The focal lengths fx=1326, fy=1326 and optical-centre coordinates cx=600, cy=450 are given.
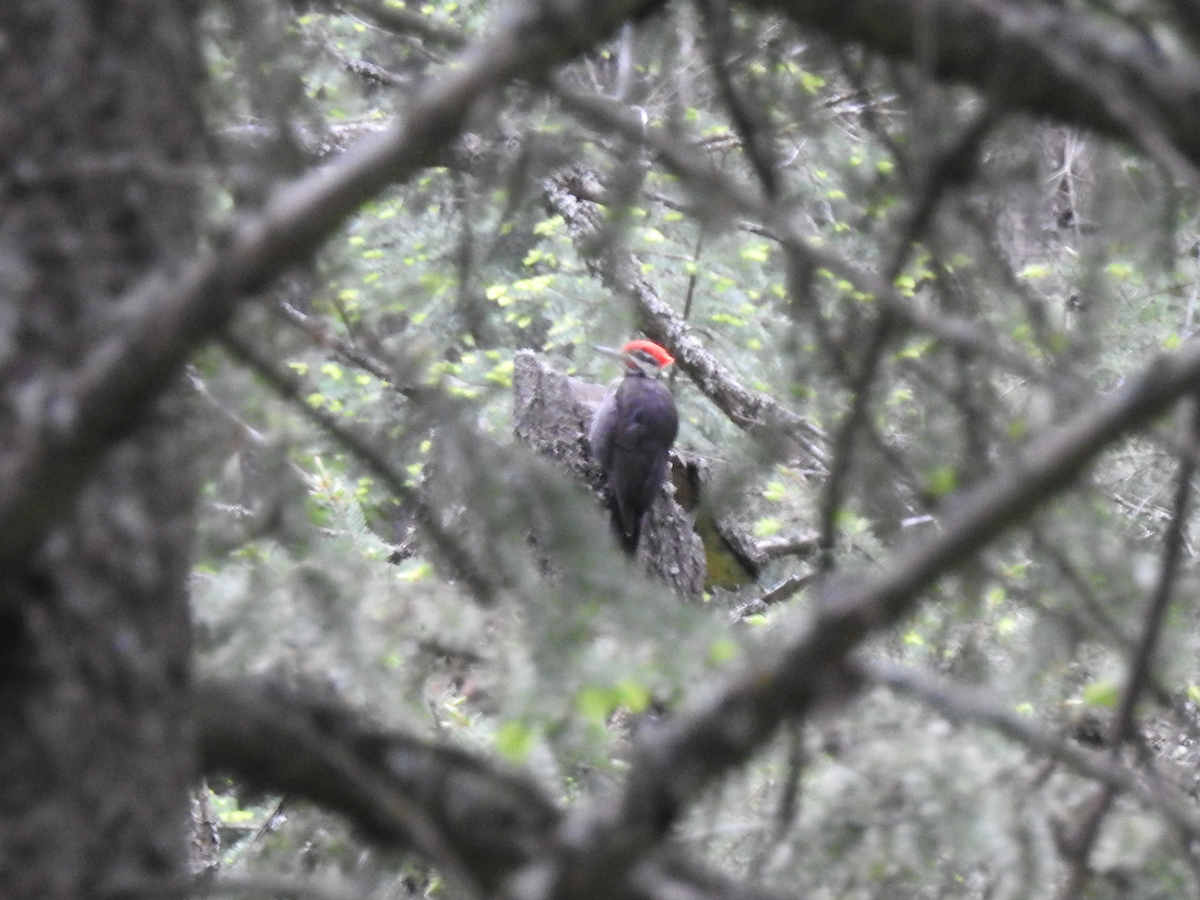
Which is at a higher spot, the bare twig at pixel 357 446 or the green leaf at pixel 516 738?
the bare twig at pixel 357 446

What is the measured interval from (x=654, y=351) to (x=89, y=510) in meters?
5.87

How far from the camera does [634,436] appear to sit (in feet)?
21.9

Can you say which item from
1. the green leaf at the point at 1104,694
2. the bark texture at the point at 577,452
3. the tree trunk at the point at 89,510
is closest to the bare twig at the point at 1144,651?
the green leaf at the point at 1104,694

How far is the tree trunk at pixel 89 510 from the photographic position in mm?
1438

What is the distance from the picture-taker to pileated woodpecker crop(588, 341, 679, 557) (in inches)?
251

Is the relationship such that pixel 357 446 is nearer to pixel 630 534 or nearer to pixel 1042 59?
pixel 1042 59

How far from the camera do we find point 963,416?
2.02 m

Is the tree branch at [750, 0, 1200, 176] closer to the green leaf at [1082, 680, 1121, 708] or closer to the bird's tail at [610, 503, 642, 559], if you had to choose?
the green leaf at [1082, 680, 1121, 708]

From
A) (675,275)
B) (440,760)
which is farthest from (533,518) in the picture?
(675,275)

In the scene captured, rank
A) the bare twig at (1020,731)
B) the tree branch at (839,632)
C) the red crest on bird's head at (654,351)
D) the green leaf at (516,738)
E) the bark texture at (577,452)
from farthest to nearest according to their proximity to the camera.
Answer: the red crest on bird's head at (654,351)
the bark texture at (577,452)
the green leaf at (516,738)
the bare twig at (1020,731)
the tree branch at (839,632)

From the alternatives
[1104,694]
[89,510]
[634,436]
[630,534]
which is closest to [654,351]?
[634,436]

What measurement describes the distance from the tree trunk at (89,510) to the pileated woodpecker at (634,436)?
4.67 meters

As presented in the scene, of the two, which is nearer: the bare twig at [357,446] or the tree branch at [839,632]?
the tree branch at [839,632]

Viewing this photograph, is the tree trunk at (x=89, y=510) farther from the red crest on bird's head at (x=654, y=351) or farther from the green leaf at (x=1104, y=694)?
the red crest on bird's head at (x=654, y=351)
